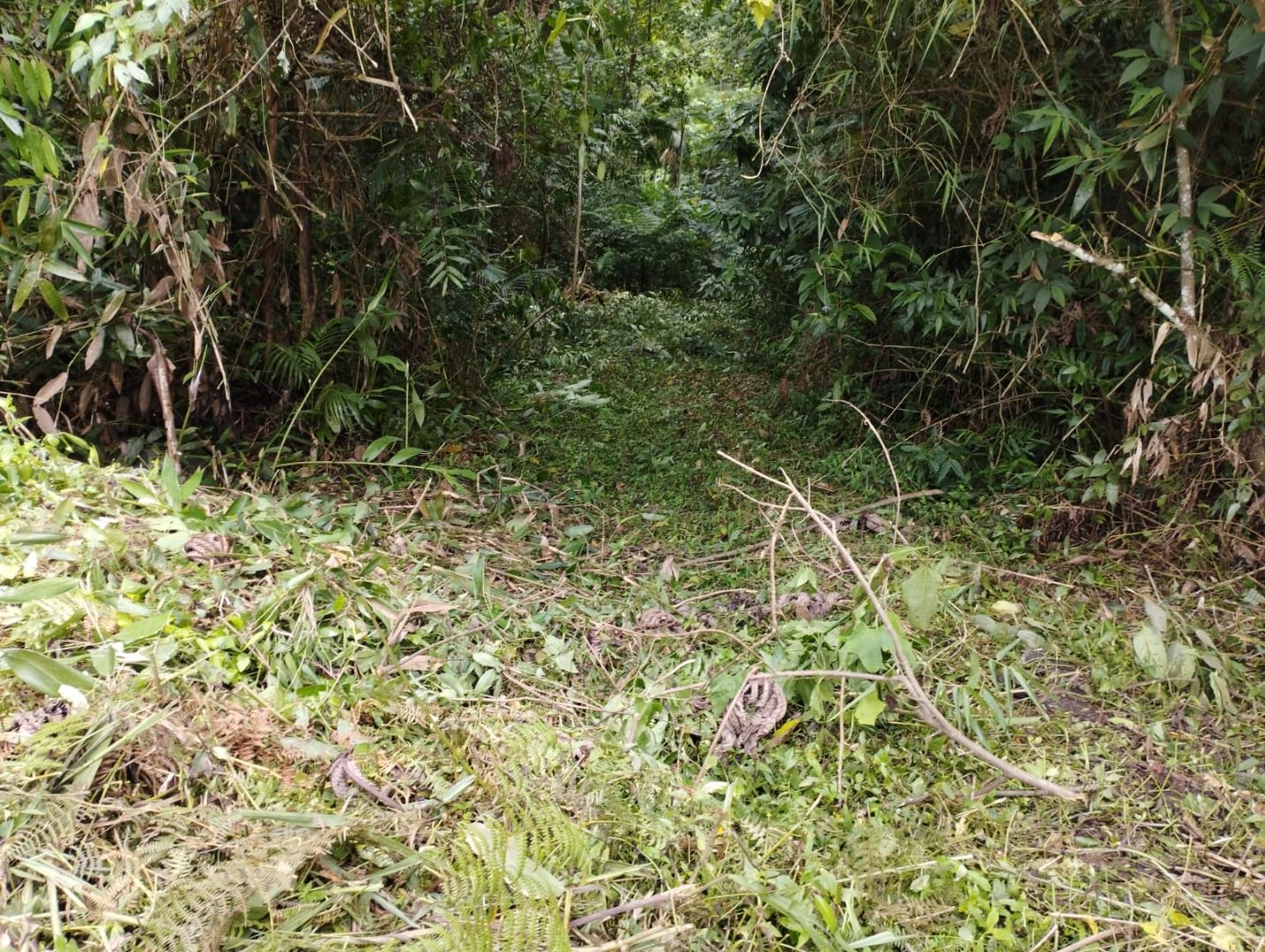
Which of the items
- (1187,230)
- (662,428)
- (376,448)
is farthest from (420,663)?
(1187,230)

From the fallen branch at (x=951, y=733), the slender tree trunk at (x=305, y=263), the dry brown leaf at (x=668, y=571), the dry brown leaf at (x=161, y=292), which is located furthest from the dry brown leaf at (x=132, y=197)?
the fallen branch at (x=951, y=733)

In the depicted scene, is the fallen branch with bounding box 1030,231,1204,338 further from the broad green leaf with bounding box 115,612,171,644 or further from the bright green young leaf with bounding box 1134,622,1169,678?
the broad green leaf with bounding box 115,612,171,644

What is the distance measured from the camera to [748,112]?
4.09m

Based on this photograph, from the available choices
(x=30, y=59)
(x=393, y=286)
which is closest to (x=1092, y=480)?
(x=393, y=286)

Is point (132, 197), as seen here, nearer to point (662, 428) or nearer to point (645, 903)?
point (645, 903)

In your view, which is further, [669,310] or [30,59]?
[669,310]

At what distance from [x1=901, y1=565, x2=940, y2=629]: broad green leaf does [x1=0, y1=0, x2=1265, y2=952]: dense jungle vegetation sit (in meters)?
0.01

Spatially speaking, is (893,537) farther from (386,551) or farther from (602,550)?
(386,551)

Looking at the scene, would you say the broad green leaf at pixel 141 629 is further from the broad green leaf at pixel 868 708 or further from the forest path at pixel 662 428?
the forest path at pixel 662 428

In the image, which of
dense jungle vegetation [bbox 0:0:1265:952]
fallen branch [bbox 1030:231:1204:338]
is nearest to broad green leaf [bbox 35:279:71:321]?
dense jungle vegetation [bbox 0:0:1265:952]

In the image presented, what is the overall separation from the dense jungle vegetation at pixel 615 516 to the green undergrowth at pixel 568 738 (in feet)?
0.04

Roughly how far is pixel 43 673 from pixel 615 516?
6.61 feet

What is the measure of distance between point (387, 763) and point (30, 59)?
233 cm

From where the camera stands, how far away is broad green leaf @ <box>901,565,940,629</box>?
191 cm
